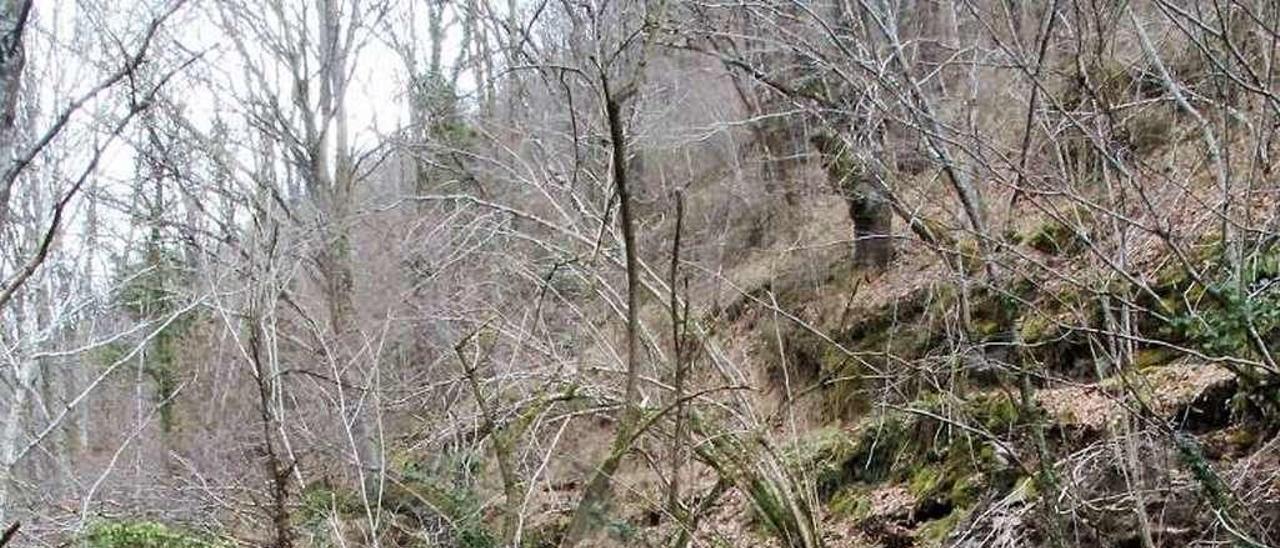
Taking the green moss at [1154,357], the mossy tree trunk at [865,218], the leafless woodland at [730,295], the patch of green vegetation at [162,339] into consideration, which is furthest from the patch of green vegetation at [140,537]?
the green moss at [1154,357]

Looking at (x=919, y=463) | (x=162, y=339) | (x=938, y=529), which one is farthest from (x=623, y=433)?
(x=162, y=339)

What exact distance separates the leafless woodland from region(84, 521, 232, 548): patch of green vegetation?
3 cm

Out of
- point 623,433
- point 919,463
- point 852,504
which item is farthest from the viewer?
point 852,504

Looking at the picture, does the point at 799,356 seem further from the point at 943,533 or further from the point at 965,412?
the point at 965,412

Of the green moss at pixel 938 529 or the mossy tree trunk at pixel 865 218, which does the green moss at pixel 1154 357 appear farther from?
the mossy tree trunk at pixel 865 218

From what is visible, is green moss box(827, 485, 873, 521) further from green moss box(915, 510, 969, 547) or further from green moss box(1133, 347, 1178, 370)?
green moss box(1133, 347, 1178, 370)

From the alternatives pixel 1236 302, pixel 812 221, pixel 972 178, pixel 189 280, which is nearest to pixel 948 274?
pixel 972 178

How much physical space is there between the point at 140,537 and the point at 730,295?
5161mm

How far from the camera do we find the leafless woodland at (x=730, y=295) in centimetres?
394

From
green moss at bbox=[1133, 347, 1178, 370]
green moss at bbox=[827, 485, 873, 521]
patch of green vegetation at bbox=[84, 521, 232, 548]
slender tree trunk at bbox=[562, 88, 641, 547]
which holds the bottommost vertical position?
green moss at bbox=[827, 485, 873, 521]

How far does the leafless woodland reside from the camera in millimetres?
3936

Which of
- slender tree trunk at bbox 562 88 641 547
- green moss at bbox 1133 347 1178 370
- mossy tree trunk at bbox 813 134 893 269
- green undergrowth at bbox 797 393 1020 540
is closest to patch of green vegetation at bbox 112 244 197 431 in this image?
mossy tree trunk at bbox 813 134 893 269

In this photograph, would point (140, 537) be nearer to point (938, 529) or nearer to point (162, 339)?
point (938, 529)

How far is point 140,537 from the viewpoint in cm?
773
